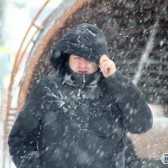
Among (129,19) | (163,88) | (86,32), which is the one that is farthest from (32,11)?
(86,32)

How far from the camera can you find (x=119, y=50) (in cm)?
866

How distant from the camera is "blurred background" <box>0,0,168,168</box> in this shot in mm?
5906

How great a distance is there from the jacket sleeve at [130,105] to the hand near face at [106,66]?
0.03m

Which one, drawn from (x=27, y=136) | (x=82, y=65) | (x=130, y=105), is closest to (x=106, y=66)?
(x=82, y=65)

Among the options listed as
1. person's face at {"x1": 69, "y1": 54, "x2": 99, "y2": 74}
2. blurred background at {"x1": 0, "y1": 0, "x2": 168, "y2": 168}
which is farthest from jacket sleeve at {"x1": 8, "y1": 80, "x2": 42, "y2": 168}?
blurred background at {"x1": 0, "y1": 0, "x2": 168, "y2": 168}

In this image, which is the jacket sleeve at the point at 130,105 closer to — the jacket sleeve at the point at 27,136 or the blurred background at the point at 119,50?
the jacket sleeve at the point at 27,136

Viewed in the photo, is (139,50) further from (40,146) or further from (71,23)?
(40,146)

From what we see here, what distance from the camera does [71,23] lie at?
19.7 feet

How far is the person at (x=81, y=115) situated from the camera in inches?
114

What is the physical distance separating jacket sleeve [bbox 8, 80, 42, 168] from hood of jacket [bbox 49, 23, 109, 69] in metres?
0.26

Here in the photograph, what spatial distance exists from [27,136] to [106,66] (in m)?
0.62

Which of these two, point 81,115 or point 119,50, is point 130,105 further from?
point 119,50

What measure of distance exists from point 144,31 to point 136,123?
5.28 meters

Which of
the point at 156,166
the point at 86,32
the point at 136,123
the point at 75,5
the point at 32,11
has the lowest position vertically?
the point at 156,166
